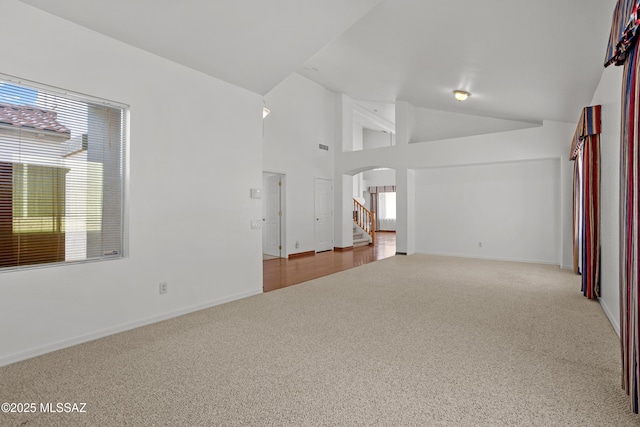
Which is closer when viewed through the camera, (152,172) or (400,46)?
(152,172)

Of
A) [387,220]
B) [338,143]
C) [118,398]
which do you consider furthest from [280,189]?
[387,220]

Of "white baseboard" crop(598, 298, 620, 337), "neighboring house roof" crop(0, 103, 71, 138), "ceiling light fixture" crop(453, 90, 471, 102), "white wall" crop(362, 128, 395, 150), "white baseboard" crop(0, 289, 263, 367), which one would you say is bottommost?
"white baseboard" crop(0, 289, 263, 367)

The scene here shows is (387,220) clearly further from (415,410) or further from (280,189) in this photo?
(415,410)

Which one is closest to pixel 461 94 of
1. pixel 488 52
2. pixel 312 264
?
pixel 488 52

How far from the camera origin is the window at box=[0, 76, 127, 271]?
2559 millimetres

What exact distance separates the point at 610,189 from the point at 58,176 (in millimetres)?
5187

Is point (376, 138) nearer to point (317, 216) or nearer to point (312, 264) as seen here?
A: point (317, 216)

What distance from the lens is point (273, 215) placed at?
8.16 meters

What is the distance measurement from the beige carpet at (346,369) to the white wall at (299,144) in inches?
165

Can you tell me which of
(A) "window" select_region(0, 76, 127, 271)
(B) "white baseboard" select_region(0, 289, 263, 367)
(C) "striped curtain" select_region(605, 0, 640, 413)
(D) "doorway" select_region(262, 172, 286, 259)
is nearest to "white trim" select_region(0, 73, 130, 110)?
(A) "window" select_region(0, 76, 127, 271)

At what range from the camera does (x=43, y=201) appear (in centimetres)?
272

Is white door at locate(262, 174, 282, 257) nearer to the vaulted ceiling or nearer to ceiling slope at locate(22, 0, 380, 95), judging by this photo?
the vaulted ceiling

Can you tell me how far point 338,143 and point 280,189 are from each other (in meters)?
2.53

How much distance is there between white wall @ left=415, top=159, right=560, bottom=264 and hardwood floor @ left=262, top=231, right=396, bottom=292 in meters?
1.44
